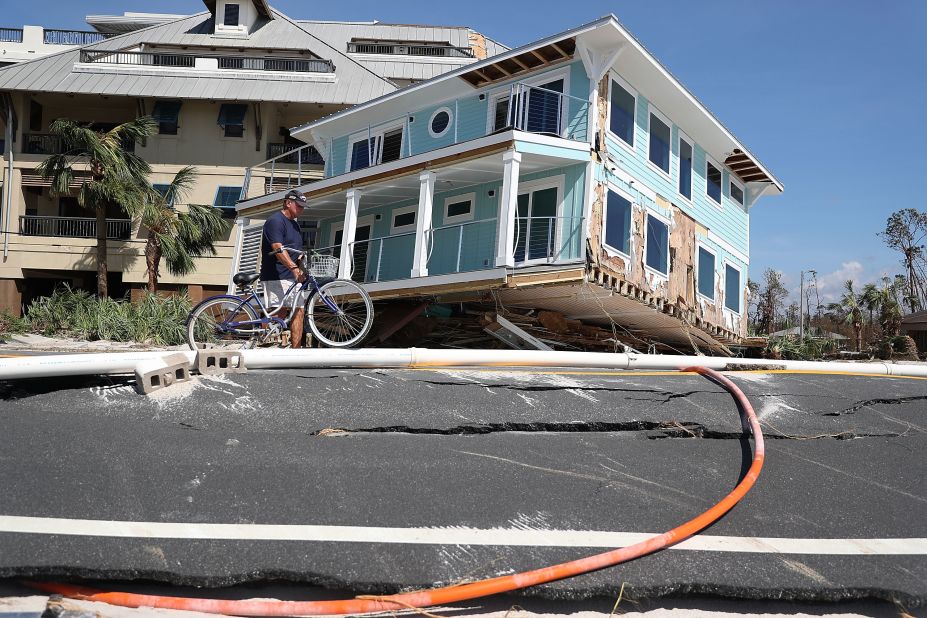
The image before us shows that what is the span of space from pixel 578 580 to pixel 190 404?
2.77m

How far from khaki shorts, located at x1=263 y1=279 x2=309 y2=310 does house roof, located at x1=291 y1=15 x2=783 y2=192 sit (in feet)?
28.8

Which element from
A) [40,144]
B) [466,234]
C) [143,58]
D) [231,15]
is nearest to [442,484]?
[466,234]

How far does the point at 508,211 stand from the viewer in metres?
12.9

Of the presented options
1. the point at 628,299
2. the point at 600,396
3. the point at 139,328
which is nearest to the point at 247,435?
the point at 600,396

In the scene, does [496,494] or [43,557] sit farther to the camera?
[496,494]

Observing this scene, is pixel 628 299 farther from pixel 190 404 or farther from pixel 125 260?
pixel 125 260

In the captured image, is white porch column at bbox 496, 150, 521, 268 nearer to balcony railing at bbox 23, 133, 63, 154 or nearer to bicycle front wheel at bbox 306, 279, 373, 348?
bicycle front wheel at bbox 306, 279, 373, 348

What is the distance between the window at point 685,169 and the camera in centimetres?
1767

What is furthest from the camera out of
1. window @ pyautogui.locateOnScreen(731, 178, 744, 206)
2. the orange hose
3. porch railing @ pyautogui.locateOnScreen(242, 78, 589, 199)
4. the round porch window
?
window @ pyautogui.locateOnScreen(731, 178, 744, 206)

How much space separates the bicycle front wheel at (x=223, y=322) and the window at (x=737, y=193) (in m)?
16.8

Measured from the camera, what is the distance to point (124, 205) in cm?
2325

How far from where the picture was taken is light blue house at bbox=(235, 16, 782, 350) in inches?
540

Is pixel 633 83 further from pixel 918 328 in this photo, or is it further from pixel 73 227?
pixel 918 328

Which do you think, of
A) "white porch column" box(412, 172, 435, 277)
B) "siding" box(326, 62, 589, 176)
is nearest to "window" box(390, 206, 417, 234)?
"siding" box(326, 62, 589, 176)
